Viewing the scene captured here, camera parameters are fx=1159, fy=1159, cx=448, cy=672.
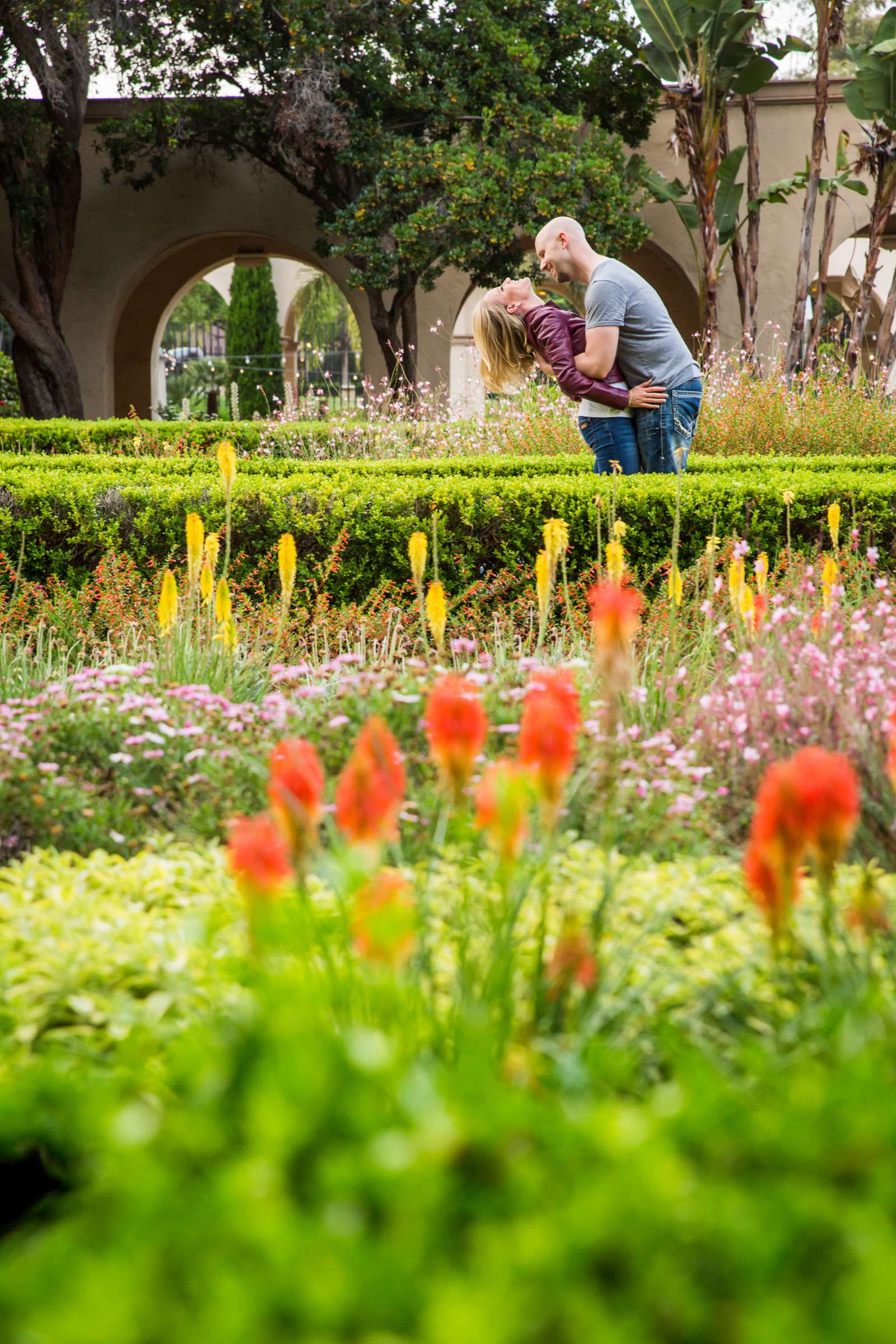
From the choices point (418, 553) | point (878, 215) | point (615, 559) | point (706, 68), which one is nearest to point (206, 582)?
point (418, 553)

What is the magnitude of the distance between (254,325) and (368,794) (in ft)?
102

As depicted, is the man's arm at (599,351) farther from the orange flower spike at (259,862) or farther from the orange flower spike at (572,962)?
the orange flower spike at (259,862)

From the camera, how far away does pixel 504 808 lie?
4.84ft

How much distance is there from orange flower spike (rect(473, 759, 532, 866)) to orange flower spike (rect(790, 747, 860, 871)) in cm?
35

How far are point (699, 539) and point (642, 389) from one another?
0.78m

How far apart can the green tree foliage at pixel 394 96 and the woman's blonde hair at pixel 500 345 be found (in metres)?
8.82

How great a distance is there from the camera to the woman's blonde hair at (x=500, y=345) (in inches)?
213

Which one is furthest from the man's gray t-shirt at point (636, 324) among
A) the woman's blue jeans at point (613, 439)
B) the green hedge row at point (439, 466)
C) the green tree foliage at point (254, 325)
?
the green tree foliage at point (254, 325)

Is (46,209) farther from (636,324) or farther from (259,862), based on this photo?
(259,862)

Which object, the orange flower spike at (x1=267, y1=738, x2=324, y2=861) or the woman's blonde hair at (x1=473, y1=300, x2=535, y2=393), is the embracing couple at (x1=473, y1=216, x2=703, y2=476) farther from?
the orange flower spike at (x1=267, y1=738, x2=324, y2=861)

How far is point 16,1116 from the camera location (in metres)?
1.41

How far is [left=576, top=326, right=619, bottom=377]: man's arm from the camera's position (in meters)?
4.96

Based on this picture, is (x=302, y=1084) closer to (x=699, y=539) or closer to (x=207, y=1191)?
(x=207, y=1191)

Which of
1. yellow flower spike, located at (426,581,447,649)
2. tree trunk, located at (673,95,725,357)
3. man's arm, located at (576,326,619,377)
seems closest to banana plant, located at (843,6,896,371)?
tree trunk, located at (673,95,725,357)
